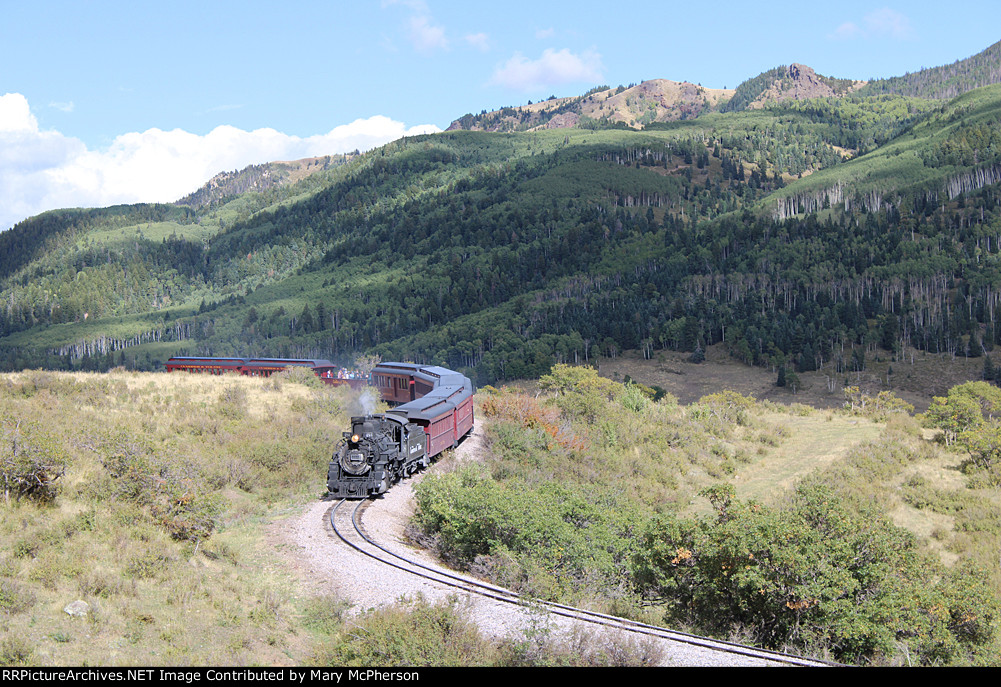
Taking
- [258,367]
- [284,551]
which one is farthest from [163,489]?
[258,367]

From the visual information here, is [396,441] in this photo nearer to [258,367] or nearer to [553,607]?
[553,607]

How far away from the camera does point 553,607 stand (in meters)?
15.1

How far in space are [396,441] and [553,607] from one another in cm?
1382

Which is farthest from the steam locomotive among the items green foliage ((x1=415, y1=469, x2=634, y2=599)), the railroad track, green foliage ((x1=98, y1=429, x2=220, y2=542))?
green foliage ((x1=98, y1=429, x2=220, y2=542))

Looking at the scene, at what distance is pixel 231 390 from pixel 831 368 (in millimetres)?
92017

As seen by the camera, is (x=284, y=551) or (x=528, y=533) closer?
(x=528, y=533)

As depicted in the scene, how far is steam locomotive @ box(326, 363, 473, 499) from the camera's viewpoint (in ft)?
84.3

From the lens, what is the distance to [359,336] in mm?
157750

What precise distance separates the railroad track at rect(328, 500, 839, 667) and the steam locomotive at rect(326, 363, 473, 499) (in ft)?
7.11

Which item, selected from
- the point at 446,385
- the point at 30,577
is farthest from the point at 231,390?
the point at 30,577

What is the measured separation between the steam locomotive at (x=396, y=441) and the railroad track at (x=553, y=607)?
2.17 m

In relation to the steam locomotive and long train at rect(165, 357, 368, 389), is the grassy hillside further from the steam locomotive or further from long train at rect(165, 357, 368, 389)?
long train at rect(165, 357, 368, 389)

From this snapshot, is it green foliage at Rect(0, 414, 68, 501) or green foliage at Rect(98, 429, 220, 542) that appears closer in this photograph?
green foliage at Rect(0, 414, 68, 501)
